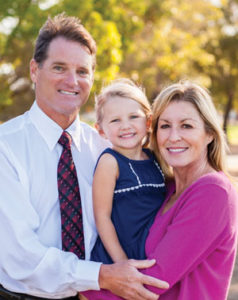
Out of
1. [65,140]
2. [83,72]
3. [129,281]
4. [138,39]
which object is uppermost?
[138,39]

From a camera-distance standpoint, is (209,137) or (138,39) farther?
(138,39)

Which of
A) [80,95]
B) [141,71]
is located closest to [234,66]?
[141,71]

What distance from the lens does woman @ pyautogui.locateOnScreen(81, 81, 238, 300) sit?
7.67ft

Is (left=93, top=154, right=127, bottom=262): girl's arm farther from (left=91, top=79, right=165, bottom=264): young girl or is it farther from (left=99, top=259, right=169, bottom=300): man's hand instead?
(left=99, top=259, right=169, bottom=300): man's hand

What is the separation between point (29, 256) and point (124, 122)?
1.08 m

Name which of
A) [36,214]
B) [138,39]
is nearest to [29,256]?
[36,214]

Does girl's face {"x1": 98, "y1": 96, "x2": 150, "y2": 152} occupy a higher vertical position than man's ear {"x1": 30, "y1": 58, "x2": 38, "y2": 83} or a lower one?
lower

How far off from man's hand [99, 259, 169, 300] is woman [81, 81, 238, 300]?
1.5 inches

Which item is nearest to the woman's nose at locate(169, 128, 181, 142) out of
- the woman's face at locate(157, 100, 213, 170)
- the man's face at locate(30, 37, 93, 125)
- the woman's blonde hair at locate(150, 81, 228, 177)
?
the woman's face at locate(157, 100, 213, 170)

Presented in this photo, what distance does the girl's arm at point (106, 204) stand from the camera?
2672 millimetres

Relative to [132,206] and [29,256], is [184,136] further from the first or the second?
[29,256]

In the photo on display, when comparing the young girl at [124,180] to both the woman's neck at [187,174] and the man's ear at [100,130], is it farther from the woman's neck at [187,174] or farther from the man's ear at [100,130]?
the woman's neck at [187,174]

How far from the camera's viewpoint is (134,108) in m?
3.01

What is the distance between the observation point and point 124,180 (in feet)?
9.32
